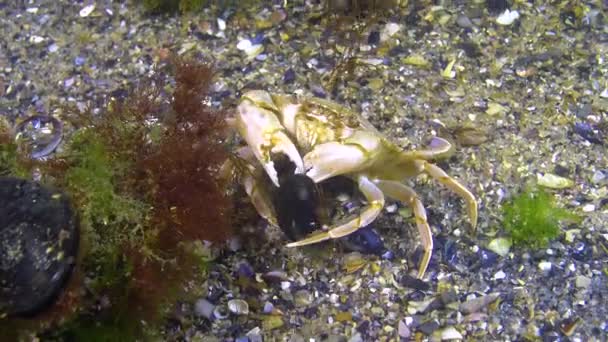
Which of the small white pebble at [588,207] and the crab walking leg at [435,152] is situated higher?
the crab walking leg at [435,152]

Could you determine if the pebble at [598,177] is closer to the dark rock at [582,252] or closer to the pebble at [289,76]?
the dark rock at [582,252]

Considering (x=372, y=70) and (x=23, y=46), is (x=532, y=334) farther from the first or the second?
(x=23, y=46)

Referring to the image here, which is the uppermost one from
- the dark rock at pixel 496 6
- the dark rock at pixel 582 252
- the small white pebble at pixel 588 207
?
the dark rock at pixel 496 6

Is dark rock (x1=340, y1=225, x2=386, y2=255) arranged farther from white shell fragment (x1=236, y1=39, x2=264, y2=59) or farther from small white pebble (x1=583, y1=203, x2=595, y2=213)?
white shell fragment (x1=236, y1=39, x2=264, y2=59)

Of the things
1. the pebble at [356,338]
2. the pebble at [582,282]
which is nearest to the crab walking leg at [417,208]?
the pebble at [356,338]

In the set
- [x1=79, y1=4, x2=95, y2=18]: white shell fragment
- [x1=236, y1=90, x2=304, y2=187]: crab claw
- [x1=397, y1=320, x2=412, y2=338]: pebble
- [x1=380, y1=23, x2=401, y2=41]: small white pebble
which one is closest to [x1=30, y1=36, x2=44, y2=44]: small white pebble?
[x1=79, y1=4, x2=95, y2=18]: white shell fragment

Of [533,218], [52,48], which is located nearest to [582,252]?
[533,218]
